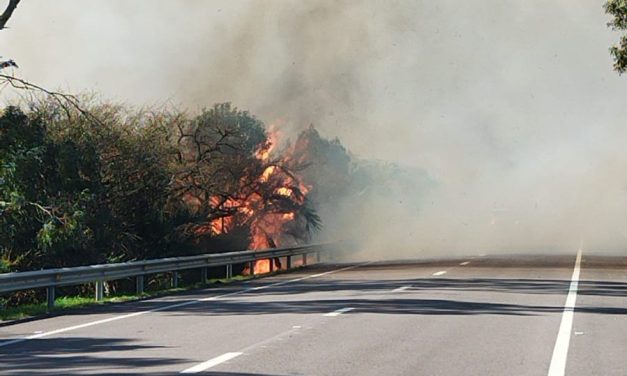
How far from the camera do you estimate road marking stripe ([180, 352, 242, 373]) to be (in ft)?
35.8

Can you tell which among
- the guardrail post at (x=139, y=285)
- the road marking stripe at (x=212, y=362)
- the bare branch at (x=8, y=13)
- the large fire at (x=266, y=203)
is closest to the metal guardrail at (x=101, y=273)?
the guardrail post at (x=139, y=285)

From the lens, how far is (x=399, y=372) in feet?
35.1

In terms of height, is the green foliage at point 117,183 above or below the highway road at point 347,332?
above

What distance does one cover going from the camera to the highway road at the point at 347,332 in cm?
1130

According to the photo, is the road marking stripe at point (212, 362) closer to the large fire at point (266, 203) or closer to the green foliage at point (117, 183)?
the green foliage at point (117, 183)

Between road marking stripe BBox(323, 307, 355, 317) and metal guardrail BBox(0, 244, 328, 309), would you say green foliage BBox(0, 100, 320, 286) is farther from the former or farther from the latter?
road marking stripe BBox(323, 307, 355, 317)

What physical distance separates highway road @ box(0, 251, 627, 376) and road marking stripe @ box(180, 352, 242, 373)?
Answer: 0.04 feet

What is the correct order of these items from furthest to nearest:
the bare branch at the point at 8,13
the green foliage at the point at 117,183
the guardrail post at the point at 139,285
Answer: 1. the green foliage at the point at 117,183
2. the bare branch at the point at 8,13
3. the guardrail post at the point at 139,285

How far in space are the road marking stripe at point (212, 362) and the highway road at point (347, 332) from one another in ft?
0.04

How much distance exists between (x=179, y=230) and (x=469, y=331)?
21.4 metres

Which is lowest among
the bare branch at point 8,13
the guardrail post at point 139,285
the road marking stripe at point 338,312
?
the road marking stripe at point 338,312

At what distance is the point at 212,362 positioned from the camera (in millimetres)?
11547

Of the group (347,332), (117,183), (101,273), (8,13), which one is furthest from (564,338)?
(117,183)

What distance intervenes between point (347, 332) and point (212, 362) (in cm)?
336
